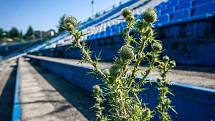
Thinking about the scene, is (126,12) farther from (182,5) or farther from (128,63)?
(182,5)

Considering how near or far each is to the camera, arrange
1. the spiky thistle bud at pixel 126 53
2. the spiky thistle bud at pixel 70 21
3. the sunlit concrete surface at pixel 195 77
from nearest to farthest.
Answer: the spiky thistle bud at pixel 126 53
the spiky thistle bud at pixel 70 21
the sunlit concrete surface at pixel 195 77

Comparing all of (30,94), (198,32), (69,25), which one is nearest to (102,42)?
(30,94)

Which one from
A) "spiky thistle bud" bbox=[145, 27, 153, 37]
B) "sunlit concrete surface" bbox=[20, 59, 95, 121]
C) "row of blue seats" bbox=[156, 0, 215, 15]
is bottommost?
"sunlit concrete surface" bbox=[20, 59, 95, 121]

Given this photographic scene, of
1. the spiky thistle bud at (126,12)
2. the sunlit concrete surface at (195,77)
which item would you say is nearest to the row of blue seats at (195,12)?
the sunlit concrete surface at (195,77)

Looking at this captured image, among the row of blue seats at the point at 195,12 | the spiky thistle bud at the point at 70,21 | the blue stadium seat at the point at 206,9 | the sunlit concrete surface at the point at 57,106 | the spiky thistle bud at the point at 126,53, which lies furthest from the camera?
the blue stadium seat at the point at 206,9

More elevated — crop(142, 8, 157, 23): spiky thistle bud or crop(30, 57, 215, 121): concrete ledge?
crop(142, 8, 157, 23): spiky thistle bud

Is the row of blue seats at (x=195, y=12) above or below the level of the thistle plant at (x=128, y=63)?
above

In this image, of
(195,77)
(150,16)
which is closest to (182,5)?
(195,77)

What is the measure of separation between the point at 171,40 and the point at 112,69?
7.18 m

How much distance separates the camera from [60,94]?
8984 millimetres

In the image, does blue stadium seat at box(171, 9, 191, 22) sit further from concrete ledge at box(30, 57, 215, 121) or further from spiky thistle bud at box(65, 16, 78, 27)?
spiky thistle bud at box(65, 16, 78, 27)

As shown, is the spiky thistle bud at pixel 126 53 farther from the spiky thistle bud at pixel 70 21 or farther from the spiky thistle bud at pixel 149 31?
the spiky thistle bud at pixel 70 21

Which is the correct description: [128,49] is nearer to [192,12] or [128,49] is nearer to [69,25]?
[69,25]

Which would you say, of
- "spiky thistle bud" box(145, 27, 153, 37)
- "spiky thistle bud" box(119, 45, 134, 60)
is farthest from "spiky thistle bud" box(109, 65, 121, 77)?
"spiky thistle bud" box(145, 27, 153, 37)
